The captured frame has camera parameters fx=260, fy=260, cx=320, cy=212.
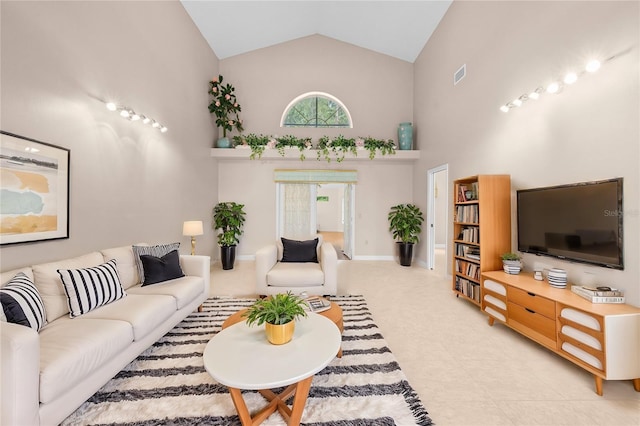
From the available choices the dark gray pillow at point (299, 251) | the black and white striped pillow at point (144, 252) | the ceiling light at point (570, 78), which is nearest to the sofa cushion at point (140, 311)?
the black and white striped pillow at point (144, 252)

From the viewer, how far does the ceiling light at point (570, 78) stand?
2.25 metres

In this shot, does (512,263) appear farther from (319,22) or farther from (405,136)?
(319,22)

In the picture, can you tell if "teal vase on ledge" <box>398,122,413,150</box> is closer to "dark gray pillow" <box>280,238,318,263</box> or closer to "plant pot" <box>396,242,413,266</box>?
"plant pot" <box>396,242,413,266</box>

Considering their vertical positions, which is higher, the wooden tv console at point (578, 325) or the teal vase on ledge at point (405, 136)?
the teal vase on ledge at point (405, 136)

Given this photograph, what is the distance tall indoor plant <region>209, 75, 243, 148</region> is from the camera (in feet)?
17.6

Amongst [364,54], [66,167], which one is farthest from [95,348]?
[364,54]

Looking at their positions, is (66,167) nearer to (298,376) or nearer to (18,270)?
(18,270)

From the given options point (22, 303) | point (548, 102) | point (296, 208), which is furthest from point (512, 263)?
point (296, 208)

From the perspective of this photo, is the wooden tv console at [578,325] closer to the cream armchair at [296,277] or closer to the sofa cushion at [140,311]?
the cream armchair at [296,277]

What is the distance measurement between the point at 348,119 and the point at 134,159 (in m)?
4.47

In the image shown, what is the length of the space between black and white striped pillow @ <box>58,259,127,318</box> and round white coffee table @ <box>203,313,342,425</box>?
45.0 inches

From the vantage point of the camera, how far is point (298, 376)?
1.31 metres

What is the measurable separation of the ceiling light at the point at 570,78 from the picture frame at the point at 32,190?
4477 mm

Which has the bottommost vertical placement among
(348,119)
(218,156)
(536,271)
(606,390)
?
(606,390)
